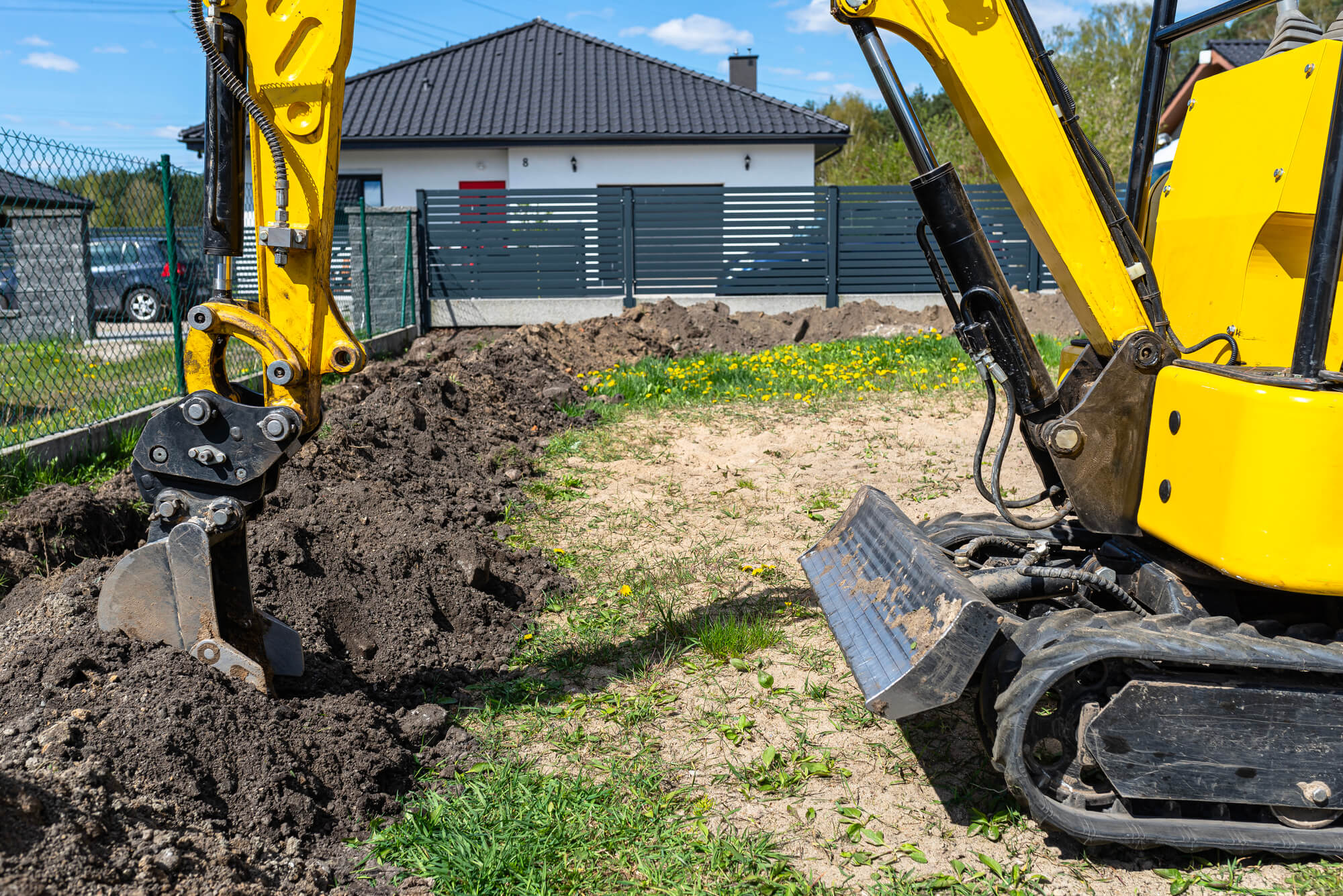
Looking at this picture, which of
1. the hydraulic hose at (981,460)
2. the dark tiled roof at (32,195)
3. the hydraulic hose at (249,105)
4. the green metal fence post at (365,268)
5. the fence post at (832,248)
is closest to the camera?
the hydraulic hose at (249,105)

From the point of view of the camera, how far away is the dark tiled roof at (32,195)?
6.60 metres

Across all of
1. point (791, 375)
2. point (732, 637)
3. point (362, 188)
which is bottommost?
point (732, 637)

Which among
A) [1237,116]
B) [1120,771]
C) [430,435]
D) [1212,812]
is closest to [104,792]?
[1120,771]

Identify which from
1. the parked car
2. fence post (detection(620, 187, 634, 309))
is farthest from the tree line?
the parked car

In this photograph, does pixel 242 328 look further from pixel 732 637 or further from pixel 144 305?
pixel 144 305

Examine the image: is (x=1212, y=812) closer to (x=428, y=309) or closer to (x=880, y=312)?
(x=880, y=312)

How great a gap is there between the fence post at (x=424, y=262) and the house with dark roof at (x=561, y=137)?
497 centimetres

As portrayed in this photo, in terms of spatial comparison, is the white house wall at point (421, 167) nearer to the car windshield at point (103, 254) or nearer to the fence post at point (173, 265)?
the car windshield at point (103, 254)

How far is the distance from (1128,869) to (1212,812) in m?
0.30

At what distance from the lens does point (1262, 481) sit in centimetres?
259

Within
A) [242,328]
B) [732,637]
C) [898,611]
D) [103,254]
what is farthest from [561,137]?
[898,611]

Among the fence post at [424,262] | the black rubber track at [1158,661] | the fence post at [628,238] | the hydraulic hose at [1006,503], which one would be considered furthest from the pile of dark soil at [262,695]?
the fence post at [628,238]

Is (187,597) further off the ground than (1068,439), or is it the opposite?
(1068,439)

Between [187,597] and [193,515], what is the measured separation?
255 mm
